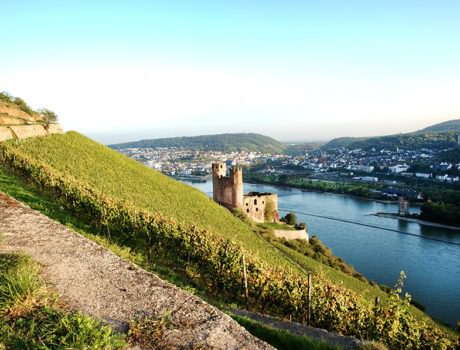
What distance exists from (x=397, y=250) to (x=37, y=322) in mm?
51190

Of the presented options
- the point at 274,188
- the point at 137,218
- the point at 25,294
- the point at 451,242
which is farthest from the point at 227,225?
the point at 274,188

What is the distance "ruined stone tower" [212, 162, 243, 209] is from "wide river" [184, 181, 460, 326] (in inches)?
594

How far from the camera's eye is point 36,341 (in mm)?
3164

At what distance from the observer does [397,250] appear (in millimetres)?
48188

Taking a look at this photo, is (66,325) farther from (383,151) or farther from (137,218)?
(383,151)

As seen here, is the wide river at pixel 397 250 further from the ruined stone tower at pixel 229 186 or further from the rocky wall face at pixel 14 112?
the rocky wall face at pixel 14 112

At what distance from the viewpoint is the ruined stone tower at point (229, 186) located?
129ft

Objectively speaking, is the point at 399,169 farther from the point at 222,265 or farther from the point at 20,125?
the point at 222,265

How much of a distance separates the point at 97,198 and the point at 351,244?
141ft

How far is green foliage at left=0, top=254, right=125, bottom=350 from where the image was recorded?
10.2 ft

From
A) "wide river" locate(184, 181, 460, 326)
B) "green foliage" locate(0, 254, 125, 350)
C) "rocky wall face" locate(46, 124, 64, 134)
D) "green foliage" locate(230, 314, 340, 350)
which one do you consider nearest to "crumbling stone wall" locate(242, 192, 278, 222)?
"wide river" locate(184, 181, 460, 326)

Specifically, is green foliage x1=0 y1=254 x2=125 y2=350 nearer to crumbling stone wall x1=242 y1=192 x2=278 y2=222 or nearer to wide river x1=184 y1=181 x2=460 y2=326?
wide river x1=184 y1=181 x2=460 y2=326

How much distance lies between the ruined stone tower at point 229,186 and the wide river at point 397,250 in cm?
1509

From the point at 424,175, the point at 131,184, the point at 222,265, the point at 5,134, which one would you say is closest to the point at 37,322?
the point at 222,265
